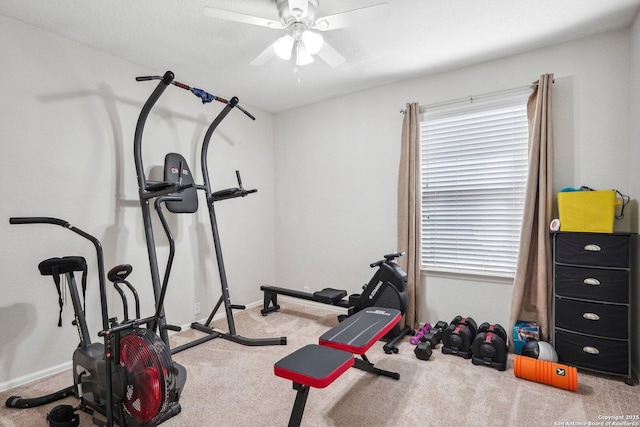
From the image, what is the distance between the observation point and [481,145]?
316 centimetres

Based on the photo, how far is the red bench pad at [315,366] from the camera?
5.19 ft

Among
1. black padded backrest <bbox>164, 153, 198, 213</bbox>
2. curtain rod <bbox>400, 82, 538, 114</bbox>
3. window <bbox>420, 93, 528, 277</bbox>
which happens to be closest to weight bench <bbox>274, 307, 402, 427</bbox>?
window <bbox>420, 93, 528, 277</bbox>

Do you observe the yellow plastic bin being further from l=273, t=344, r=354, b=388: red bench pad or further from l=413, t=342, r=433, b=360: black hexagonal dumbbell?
l=273, t=344, r=354, b=388: red bench pad

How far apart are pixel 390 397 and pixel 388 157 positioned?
2.42 m

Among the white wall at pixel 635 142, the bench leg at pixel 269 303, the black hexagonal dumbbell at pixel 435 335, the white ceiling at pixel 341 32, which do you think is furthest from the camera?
the bench leg at pixel 269 303

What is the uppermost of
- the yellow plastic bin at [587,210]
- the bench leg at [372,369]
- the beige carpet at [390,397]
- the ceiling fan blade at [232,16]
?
the ceiling fan blade at [232,16]

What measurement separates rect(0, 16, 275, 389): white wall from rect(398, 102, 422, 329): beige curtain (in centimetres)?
221

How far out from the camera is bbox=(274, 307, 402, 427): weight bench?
1.62 meters

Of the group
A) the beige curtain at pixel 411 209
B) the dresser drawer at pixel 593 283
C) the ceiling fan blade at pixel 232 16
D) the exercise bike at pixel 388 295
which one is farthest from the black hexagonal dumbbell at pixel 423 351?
the ceiling fan blade at pixel 232 16

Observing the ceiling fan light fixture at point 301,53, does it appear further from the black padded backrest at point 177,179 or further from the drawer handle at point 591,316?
the drawer handle at point 591,316

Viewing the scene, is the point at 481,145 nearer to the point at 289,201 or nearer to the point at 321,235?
the point at 321,235

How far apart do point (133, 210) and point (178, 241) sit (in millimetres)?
578

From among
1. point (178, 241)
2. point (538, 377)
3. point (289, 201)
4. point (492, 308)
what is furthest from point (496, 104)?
point (178, 241)

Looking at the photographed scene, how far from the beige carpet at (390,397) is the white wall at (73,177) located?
52cm
